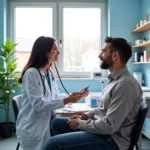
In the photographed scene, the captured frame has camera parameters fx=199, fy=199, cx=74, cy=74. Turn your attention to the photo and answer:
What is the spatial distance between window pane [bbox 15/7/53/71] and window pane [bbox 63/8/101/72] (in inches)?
13.1

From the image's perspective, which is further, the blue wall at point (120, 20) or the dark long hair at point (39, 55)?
the blue wall at point (120, 20)

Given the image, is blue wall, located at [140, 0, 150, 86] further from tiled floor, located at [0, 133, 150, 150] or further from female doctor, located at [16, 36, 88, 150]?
female doctor, located at [16, 36, 88, 150]

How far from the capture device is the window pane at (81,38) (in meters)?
3.69

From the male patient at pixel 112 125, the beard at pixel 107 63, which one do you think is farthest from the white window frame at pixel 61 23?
the male patient at pixel 112 125

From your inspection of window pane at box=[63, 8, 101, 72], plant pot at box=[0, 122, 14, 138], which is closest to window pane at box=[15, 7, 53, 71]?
window pane at box=[63, 8, 101, 72]

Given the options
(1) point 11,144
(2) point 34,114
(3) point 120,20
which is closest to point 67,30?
(3) point 120,20

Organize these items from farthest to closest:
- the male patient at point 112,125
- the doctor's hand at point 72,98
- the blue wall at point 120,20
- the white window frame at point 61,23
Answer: the white window frame at point 61,23 < the blue wall at point 120,20 < the doctor's hand at point 72,98 < the male patient at point 112,125

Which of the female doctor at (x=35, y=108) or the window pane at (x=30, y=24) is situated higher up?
the window pane at (x=30, y=24)

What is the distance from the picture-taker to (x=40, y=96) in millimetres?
1562

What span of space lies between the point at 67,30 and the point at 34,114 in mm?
2402

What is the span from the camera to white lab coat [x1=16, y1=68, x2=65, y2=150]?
1549 millimetres

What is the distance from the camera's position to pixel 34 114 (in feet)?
5.19

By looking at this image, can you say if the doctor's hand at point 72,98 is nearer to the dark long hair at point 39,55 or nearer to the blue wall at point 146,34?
the dark long hair at point 39,55

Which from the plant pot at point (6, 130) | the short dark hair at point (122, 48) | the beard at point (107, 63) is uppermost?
the short dark hair at point (122, 48)
